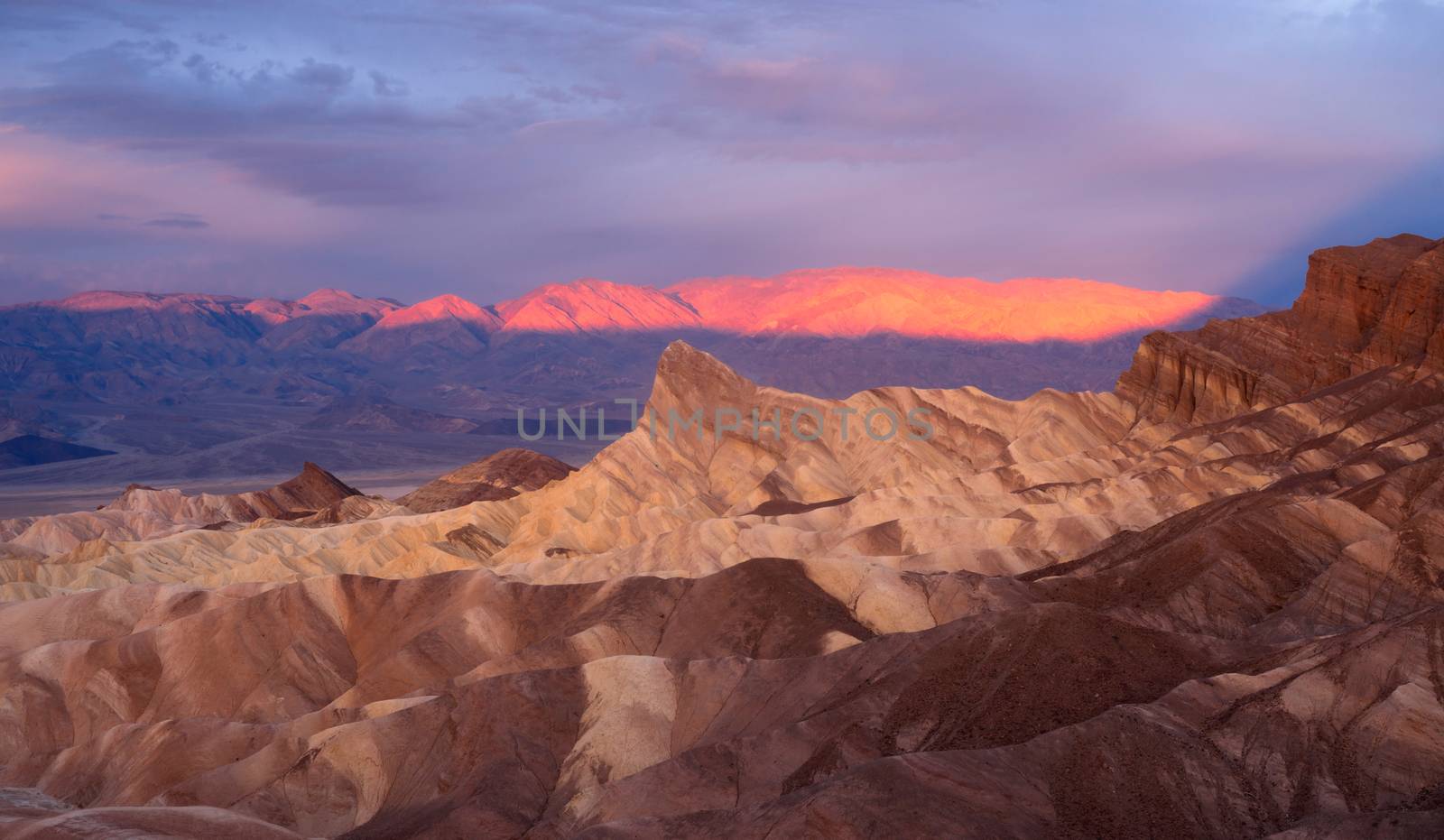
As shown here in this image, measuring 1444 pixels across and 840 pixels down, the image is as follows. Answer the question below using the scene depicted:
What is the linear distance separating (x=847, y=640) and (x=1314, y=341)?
46.6m

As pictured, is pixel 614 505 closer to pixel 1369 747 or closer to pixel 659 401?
pixel 659 401

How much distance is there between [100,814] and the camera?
26594mm

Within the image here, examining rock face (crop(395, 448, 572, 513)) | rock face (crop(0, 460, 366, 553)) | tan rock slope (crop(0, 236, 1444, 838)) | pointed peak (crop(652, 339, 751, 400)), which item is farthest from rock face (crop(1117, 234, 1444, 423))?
rock face (crop(0, 460, 366, 553))

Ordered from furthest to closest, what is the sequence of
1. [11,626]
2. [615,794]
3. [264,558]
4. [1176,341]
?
[1176,341], [264,558], [11,626], [615,794]

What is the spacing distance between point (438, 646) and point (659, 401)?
39553 mm

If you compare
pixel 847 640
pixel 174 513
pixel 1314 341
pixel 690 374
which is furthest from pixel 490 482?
pixel 847 640

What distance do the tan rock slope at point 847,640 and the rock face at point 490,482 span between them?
21.8m

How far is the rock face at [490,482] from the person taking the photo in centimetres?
9706

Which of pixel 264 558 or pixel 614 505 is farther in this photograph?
pixel 614 505

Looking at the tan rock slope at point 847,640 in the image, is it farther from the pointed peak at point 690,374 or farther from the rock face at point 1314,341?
the pointed peak at point 690,374

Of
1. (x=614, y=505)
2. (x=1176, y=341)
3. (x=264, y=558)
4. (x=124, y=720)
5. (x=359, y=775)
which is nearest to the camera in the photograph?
(x=359, y=775)

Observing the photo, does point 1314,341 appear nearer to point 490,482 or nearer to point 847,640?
point 847,640

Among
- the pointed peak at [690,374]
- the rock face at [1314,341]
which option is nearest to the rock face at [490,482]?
the pointed peak at [690,374]

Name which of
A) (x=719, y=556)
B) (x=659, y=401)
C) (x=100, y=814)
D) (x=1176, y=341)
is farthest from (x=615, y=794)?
(x=1176, y=341)
